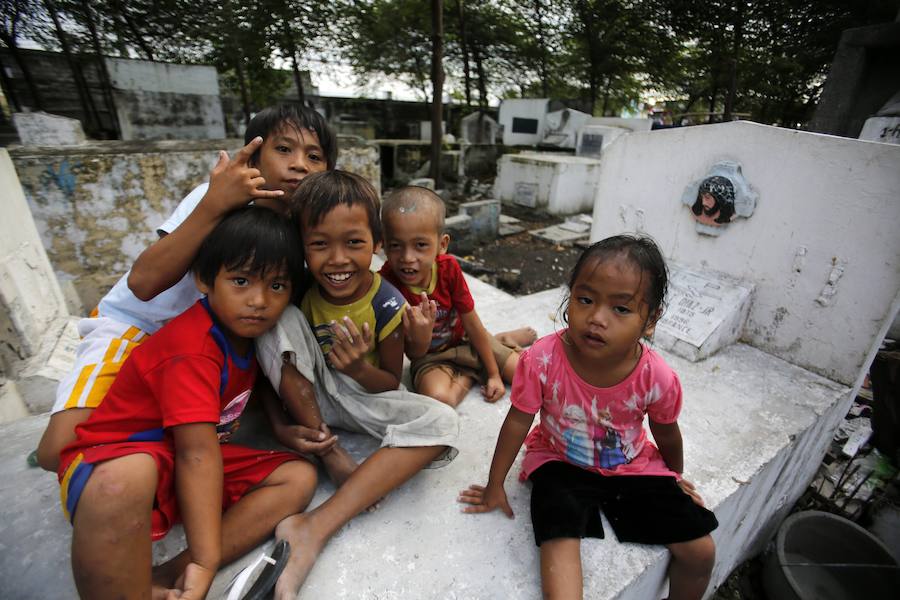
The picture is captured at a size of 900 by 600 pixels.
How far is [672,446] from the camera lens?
1379 mm

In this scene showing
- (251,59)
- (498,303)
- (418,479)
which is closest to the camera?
(418,479)

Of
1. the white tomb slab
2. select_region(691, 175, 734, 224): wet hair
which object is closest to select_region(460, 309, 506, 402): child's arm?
the white tomb slab

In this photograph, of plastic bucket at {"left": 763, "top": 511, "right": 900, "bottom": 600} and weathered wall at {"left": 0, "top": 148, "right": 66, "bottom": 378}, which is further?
plastic bucket at {"left": 763, "top": 511, "right": 900, "bottom": 600}

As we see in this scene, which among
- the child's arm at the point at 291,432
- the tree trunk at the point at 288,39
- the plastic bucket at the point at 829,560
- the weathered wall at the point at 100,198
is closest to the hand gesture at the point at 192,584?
the child's arm at the point at 291,432

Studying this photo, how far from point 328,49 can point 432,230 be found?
53.8 feet

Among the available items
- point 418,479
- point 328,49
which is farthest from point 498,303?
point 328,49

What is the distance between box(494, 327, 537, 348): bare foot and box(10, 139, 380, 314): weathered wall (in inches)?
119

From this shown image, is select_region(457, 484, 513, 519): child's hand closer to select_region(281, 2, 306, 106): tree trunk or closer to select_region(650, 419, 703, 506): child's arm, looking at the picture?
select_region(650, 419, 703, 506): child's arm

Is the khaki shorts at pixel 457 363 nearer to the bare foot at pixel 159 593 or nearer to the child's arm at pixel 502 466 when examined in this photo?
the child's arm at pixel 502 466

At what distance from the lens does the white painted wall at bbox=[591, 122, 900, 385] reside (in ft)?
6.79

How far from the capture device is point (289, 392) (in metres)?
1.40

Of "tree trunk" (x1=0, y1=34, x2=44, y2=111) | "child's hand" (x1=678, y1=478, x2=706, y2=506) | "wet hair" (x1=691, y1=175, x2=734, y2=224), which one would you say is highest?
"tree trunk" (x1=0, y1=34, x2=44, y2=111)

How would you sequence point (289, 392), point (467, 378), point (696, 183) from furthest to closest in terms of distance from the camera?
point (696, 183)
point (467, 378)
point (289, 392)

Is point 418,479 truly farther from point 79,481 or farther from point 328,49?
point 328,49
